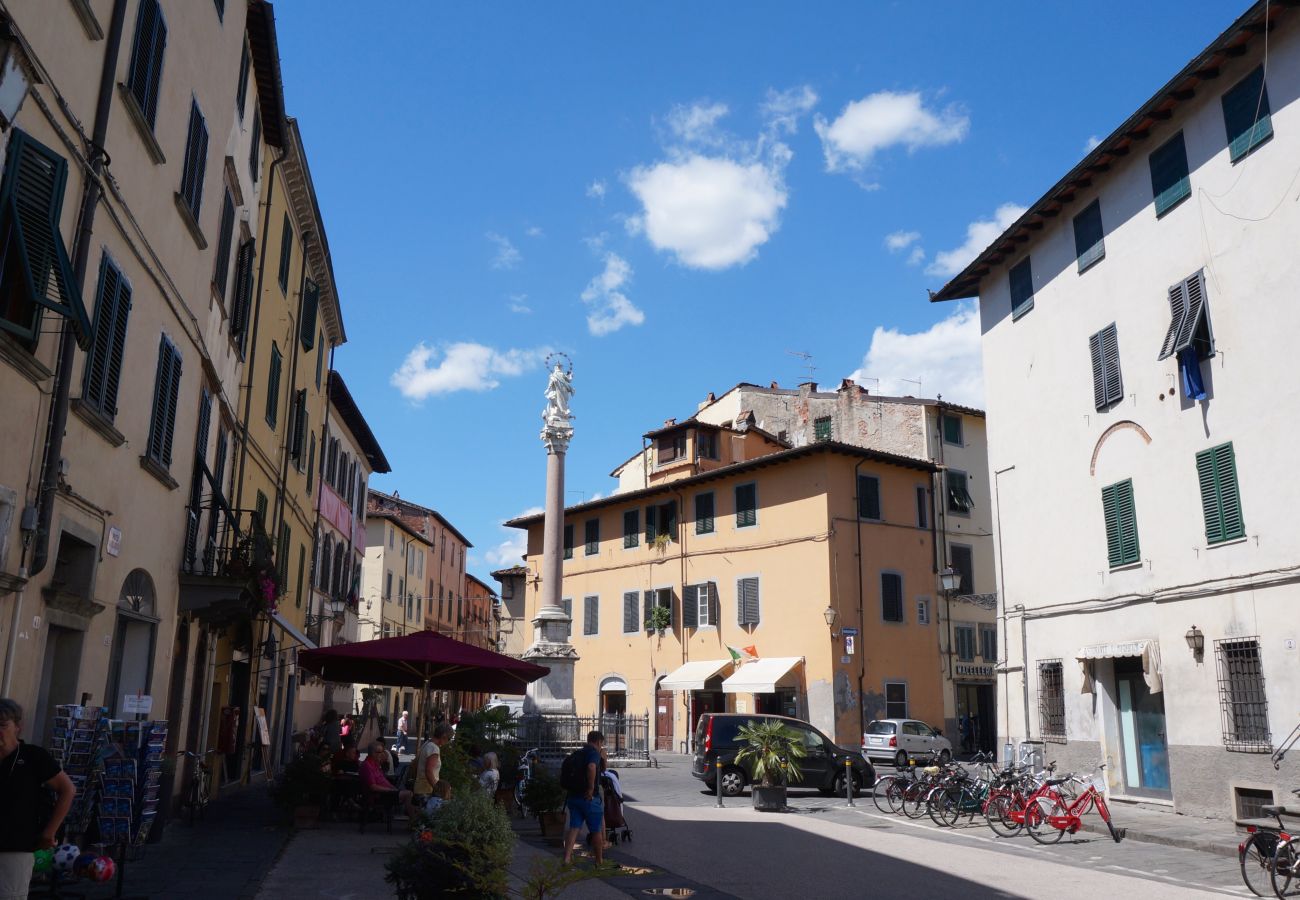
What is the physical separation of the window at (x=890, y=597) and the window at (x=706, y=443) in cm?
918

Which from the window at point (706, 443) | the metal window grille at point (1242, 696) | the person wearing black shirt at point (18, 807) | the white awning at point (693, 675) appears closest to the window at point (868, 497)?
the white awning at point (693, 675)

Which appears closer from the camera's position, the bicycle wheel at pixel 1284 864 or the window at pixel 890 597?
the bicycle wheel at pixel 1284 864

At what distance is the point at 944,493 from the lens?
122 feet

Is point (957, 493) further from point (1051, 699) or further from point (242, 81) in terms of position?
point (242, 81)

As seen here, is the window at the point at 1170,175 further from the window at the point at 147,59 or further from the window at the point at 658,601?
the window at the point at 658,601

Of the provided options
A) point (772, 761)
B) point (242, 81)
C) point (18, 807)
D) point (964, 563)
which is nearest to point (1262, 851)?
point (772, 761)

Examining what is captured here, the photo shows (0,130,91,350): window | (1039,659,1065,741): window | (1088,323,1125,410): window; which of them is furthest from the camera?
(1039,659,1065,741): window

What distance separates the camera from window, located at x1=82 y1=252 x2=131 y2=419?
940 cm

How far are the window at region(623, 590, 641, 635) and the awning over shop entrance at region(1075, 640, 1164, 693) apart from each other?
22277 mm

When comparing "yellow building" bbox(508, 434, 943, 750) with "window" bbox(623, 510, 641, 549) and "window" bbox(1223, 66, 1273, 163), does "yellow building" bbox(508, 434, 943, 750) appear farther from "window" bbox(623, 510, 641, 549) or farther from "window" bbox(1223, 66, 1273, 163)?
"window" bbox(1223, 66, 1273, 163)

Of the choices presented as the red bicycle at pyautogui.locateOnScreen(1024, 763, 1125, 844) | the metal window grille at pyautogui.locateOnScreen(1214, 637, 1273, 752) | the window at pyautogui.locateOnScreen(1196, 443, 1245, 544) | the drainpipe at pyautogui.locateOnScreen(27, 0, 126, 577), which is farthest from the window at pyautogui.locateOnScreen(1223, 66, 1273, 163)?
the drainpipe at pyautogui.locateOnScreen(27, 0, 126, 577)

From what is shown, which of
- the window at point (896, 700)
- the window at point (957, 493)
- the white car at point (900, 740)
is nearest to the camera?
the white car at point (900, 740)

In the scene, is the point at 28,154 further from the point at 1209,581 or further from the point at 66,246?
the point at 1209,581

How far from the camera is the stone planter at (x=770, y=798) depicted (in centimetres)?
1844
